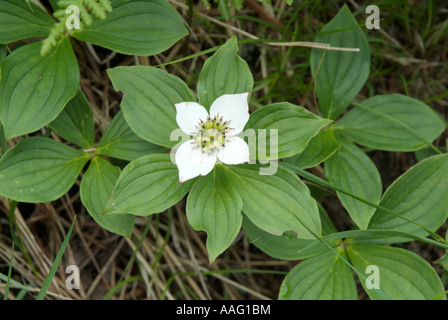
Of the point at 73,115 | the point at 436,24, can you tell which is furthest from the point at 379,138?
the point at 73,115

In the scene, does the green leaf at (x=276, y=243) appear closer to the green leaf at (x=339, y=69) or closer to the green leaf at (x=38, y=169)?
the green leaf at (x=339, y=69)

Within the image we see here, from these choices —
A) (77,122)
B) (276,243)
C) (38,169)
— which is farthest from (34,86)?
(276,243)

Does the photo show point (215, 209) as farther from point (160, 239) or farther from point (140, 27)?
point (140, 27)

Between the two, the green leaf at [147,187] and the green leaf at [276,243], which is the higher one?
the green leaf at [147,187]

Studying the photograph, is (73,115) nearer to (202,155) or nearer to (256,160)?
(202,155)

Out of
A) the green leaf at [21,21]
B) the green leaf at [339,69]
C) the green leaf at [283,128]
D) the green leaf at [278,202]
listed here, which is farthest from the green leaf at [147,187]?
the green leaf at [339,69]

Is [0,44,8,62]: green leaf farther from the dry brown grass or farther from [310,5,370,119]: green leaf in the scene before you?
[310,5,370,119]: green leaf
